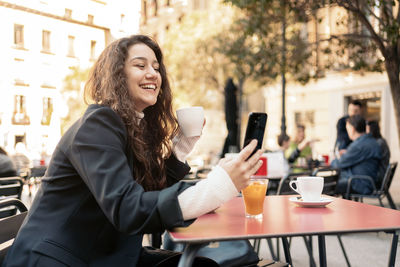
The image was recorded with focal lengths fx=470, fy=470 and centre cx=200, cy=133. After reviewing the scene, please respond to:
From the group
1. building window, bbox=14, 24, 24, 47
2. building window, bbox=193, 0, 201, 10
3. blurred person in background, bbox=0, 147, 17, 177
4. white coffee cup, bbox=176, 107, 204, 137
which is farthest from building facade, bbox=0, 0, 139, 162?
building window, bbox=193, 0, 201, 10

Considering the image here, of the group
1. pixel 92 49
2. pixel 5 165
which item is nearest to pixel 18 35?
pixel 92 49

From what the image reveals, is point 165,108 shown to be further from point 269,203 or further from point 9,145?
point 9,145

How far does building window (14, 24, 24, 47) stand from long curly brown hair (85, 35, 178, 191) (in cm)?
356

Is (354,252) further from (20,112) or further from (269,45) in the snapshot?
(269,45)

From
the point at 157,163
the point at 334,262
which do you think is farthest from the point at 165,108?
the point at 334,262

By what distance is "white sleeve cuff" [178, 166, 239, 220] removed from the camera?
1.49 metres

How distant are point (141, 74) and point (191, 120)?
0.31 m

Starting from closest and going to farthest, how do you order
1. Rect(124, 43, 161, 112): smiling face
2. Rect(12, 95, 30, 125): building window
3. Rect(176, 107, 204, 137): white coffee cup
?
1. Rect(124, 43, 161, 112): smiling face
2. Rect(176, 107, 204, 137): white coffee cup
3. Rect(12, 95, 30, 125): building window

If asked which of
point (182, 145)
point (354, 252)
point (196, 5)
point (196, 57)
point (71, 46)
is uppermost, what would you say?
point (196, 5)

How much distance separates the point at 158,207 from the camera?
1431 mm

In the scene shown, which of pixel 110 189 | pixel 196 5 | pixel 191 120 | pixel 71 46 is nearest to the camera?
pixel 110 189

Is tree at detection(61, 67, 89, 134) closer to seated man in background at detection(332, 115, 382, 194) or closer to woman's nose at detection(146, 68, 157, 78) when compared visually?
seated man in background at detection(332, 115, 382, 194)

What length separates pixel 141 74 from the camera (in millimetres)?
1944

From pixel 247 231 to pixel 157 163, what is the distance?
2.10 ft
